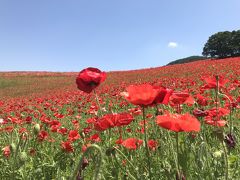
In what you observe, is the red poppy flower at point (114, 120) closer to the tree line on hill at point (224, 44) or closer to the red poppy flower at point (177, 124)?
the red poppy flower at point (177, 124)

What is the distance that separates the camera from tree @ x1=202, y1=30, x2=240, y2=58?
2092 inches

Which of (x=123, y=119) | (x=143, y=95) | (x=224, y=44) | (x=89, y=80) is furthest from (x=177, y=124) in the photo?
(x=224, y=44)

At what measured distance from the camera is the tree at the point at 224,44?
2092 inches

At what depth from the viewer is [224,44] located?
54.0m

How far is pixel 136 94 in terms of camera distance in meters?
1.40

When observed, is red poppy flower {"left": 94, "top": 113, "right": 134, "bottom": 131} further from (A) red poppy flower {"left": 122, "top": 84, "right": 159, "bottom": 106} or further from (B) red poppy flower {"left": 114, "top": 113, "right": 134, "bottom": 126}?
(A) red poppy flower {"left": 122, "top": 84, "right": 159, "bottom": 106}

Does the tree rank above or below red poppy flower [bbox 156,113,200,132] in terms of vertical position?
above

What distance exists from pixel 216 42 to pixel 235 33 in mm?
3098

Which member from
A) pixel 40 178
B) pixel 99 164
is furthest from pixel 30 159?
pixel 99 164

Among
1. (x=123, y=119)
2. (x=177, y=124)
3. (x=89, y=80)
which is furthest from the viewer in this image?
(x=89, y=80)

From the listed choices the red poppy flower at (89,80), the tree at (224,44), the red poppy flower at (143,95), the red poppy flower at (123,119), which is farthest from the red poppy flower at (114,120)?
the tree at (224,44)

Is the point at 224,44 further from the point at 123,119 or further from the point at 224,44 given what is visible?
the point at 123,119

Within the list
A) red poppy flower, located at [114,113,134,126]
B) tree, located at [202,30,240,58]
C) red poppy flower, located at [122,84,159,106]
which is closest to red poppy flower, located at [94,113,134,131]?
red poppy flower, located at [114,113,134,126]

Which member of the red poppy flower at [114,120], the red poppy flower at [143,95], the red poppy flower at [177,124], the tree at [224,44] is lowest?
the red poppy flower at [114,120]
